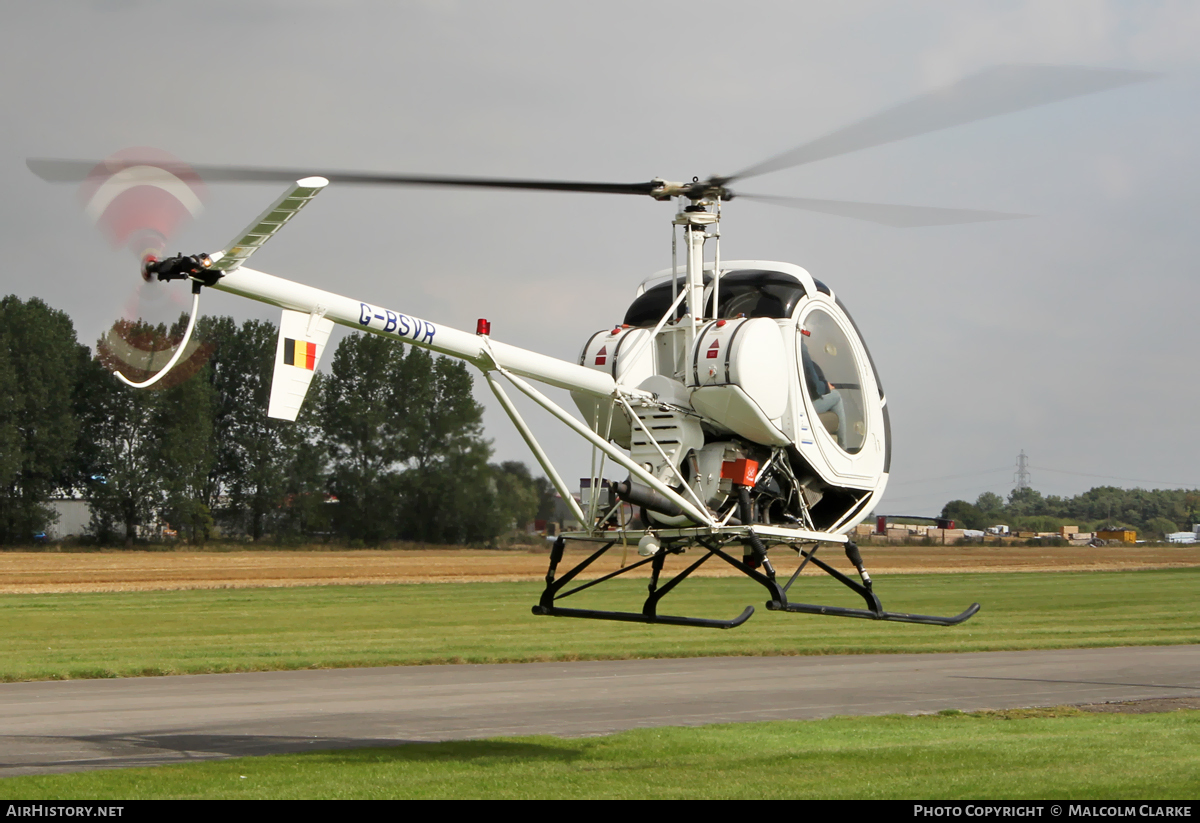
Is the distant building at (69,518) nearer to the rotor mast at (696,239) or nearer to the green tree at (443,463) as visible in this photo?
the green tree at (443,463)

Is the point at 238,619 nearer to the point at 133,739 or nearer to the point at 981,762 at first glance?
the point at 133,739

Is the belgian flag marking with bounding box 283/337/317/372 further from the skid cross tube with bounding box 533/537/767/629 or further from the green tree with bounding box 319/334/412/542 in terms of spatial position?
the green tree with bounding box 319/334/412/542

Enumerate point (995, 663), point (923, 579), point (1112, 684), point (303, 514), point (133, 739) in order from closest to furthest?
point (133, 739), point (1112, 684), point (995, 663), point (923, 579), point (303, 514)

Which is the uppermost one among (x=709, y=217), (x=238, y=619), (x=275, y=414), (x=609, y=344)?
(x=709, y=217)

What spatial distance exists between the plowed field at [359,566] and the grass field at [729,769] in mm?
33234

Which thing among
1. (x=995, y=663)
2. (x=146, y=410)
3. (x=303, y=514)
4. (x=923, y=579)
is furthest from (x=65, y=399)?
(x=995, y=663)

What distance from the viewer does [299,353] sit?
31.3 ft

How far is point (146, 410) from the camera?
Answer: 2753 inches

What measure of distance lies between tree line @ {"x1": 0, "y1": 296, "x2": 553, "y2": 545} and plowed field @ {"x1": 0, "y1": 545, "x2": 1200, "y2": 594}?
11.0ft

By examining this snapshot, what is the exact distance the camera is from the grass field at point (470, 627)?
79.3 ft

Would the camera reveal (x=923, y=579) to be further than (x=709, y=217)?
Yes

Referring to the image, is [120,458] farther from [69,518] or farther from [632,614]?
[632,614]

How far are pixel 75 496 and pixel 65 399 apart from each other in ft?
30.8

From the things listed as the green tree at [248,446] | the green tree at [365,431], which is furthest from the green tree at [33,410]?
the green tree at [365,431]
